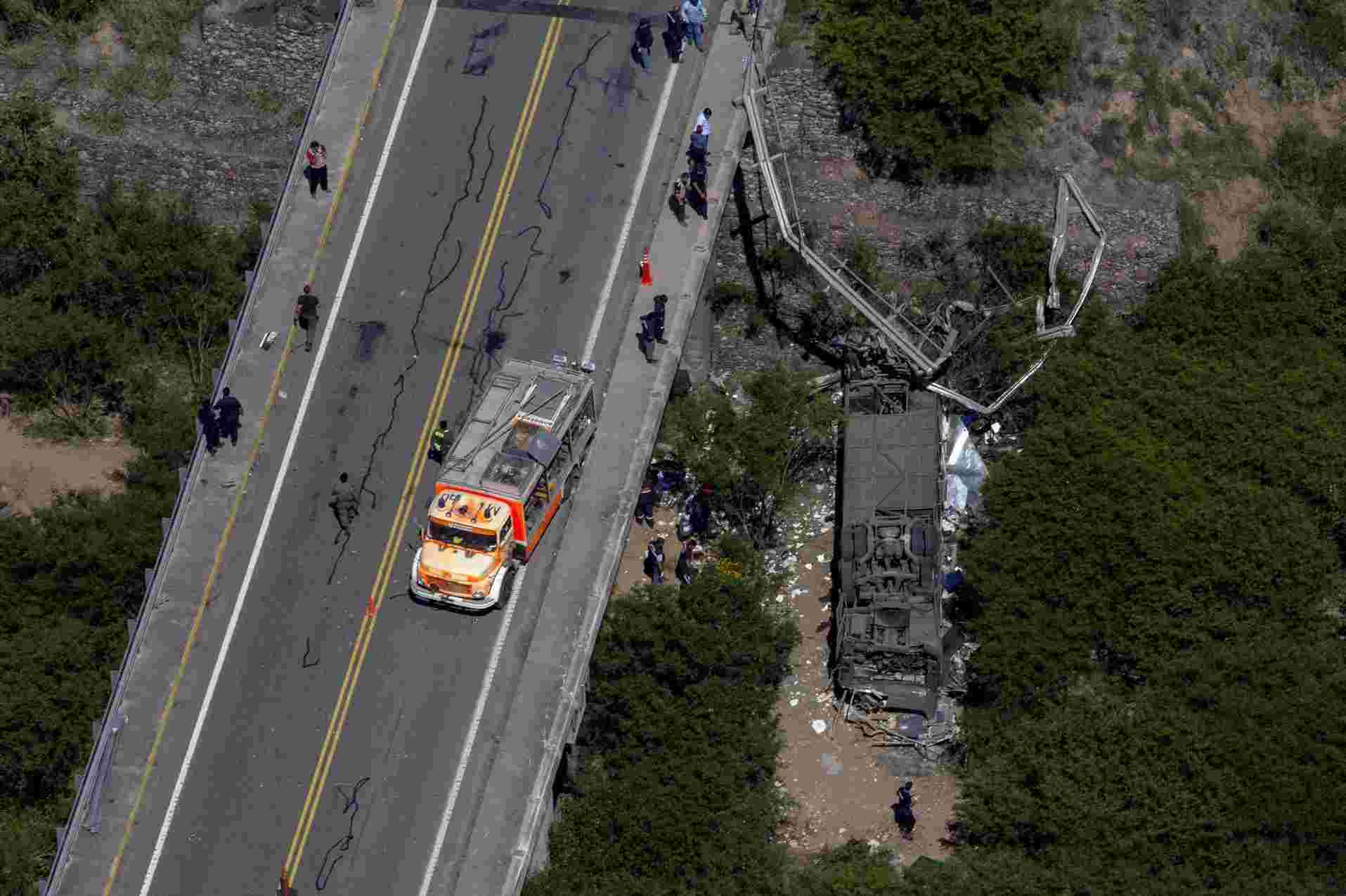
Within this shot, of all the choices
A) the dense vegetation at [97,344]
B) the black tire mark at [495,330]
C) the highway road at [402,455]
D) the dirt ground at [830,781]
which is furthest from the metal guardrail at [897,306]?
the dense vegetation at [97,344]

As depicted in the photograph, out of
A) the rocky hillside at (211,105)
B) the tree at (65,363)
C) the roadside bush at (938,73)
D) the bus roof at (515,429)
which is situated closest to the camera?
the bus roof at (515,429)

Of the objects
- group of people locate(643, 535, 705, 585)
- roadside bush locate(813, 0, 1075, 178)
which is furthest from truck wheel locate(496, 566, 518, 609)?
roadside bush locate(813, 0, 1075, 178)

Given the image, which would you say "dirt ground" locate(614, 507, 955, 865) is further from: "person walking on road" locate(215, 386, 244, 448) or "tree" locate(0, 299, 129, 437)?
"tree" locate(0, 299, 129, 437)

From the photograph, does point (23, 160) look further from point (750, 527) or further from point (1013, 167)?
point (1013, 167)

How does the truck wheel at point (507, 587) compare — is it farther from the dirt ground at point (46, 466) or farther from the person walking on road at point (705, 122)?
the dirt ground at point (46, 466)

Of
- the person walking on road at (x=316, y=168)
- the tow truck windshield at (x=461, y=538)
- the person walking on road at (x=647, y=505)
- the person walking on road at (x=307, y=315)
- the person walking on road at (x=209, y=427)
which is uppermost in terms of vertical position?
the person walking on road at (x=316, y=168)
